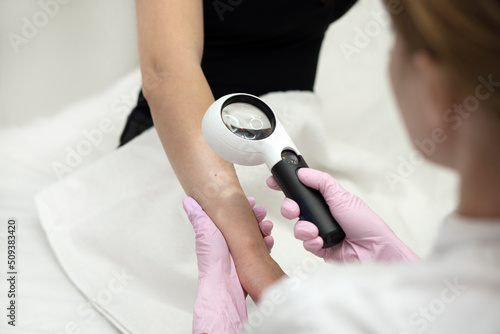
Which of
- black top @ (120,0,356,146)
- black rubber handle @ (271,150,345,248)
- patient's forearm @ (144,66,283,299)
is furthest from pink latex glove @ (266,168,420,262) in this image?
black top @ (120,0,356,146)

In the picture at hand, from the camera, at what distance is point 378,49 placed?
1.77m

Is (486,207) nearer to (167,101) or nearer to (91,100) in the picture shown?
(167,101)

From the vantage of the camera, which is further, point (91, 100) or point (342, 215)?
point (91, 100)

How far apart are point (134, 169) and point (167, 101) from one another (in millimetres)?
235

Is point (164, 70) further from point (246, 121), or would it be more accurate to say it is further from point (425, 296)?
point (425, 296)

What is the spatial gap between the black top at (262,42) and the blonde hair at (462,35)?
62 centimetres

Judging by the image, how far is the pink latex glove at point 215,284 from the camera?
84 cm

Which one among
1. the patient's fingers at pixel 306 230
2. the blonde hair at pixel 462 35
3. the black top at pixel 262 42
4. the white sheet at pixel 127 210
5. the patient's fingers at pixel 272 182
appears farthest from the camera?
the black top at pixel 262 42

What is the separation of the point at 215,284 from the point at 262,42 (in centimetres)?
59

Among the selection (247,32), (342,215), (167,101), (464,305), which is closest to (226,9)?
(247,32)

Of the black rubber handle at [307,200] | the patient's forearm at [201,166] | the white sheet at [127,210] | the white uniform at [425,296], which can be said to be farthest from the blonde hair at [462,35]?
the white sheet at [127,210]

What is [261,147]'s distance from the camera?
0.84m

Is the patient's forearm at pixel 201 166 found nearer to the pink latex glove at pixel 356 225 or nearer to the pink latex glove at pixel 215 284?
the pink latex glove at pixel 215 284

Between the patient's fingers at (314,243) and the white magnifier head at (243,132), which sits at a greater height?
the white magnifier head at (243,132)
